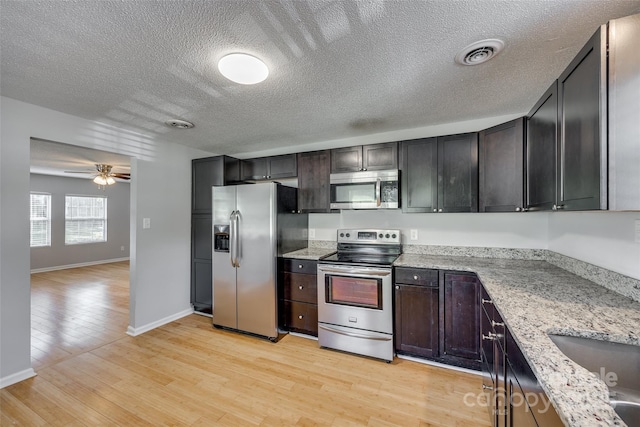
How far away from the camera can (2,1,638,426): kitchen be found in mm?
1930

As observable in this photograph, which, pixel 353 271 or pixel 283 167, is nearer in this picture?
pixel 353 271

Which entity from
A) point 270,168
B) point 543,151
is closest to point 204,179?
point 270,168

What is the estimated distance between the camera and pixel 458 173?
2.59 meters

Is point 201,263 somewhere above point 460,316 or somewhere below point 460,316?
above

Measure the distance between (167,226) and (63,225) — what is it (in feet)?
18.0

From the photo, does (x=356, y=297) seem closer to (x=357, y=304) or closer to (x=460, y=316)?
(x=357, y=304)

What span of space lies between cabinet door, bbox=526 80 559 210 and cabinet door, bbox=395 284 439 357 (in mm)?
1103

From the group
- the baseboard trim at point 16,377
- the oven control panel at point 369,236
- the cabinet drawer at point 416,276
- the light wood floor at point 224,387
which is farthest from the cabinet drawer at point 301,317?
the baseboard trim at point 16,377

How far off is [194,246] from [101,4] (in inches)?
118

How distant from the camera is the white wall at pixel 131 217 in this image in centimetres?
217

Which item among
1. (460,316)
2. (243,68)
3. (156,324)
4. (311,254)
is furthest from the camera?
(156,324)

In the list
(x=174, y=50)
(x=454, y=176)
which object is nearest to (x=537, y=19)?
(x=454, y=176)

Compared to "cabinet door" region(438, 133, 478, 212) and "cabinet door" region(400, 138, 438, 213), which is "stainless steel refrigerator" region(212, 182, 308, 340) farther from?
"cabinet door" region(438, 133, 478, 212)

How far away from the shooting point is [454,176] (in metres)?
2.61
